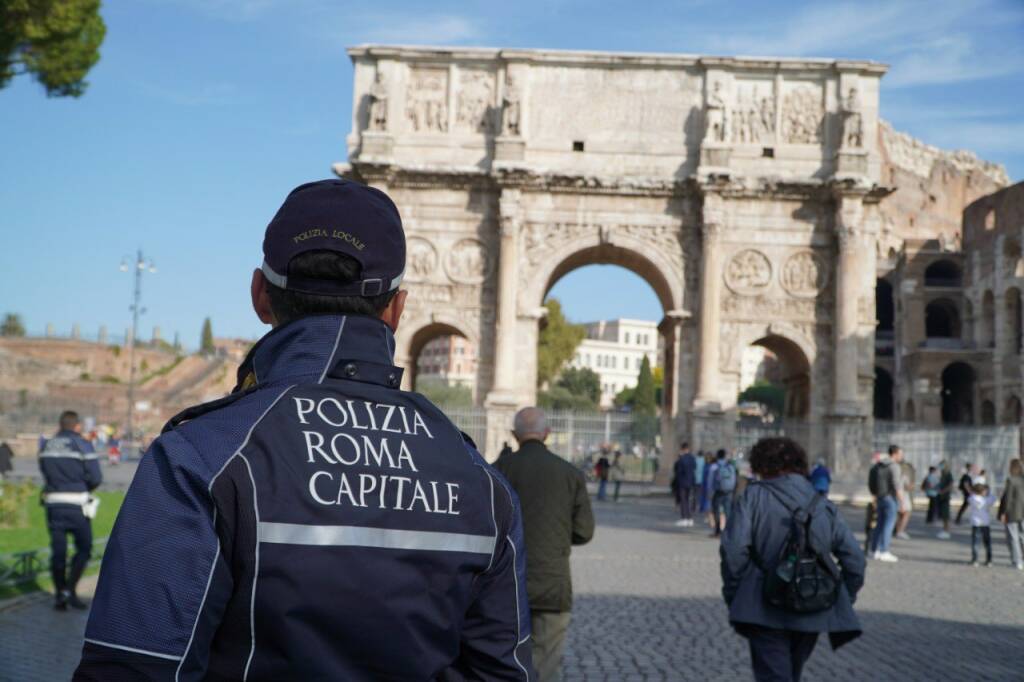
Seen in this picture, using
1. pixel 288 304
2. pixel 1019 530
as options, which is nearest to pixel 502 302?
pixel 1019 530

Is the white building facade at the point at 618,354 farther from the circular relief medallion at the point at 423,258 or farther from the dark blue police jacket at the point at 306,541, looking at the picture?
the dark blue police jacket at the point at 306,541

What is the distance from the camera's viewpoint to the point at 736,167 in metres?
26.7

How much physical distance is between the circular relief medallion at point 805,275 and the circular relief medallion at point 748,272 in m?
0.45

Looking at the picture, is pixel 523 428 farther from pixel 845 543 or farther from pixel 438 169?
pixel 438 169

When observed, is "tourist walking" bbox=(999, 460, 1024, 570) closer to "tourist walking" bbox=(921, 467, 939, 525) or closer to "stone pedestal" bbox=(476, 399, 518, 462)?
"tourist walking" bbox=(921, 467, 939, 525)

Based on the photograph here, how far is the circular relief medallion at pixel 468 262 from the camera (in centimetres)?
2719

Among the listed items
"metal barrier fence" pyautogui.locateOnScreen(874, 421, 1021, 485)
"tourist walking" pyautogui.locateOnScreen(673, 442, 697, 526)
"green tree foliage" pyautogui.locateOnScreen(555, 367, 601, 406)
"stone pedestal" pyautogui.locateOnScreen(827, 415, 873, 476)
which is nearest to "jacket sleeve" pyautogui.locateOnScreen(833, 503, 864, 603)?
"tourist walking" pyautogui.locateOnScreen(673, 442, 697, 526)

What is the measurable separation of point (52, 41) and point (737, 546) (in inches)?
484

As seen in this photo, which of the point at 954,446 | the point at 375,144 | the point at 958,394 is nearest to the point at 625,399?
the point at 958,394

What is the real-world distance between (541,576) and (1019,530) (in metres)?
11.0

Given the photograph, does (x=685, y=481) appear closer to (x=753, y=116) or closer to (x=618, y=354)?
(x=753, y=116)

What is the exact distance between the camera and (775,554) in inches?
192

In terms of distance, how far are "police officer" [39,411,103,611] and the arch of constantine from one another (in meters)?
17.8

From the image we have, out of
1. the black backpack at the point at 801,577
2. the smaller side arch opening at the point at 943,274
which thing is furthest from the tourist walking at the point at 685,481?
the smaller side arch opening at the point at 943,274
